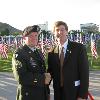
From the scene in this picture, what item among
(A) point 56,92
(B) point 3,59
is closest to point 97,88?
(A) point 56,92

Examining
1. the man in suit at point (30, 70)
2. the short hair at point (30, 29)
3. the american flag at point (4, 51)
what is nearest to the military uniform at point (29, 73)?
the man in suit at point (30, 70)

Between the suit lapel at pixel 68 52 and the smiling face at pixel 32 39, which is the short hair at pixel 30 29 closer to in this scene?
the smiling face at pixel 32 39

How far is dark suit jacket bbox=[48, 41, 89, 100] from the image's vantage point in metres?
5.83

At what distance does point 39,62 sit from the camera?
576 cm

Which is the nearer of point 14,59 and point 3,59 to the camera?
point 14,59

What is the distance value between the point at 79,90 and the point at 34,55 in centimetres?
85

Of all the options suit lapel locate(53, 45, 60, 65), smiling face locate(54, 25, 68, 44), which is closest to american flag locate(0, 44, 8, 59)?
suit lapel locate(53, 45, 60, 65)

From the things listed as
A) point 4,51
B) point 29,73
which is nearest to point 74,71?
point 29,73

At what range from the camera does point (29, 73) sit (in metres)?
5.59

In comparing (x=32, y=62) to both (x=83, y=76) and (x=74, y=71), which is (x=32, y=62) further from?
(x=83, y=76)

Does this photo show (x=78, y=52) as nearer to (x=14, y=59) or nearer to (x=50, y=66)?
(x=50, y=66)

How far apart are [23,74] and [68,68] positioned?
0.72 meters

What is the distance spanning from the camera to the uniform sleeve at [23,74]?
556 cm

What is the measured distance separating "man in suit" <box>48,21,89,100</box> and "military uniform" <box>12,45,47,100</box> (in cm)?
28
